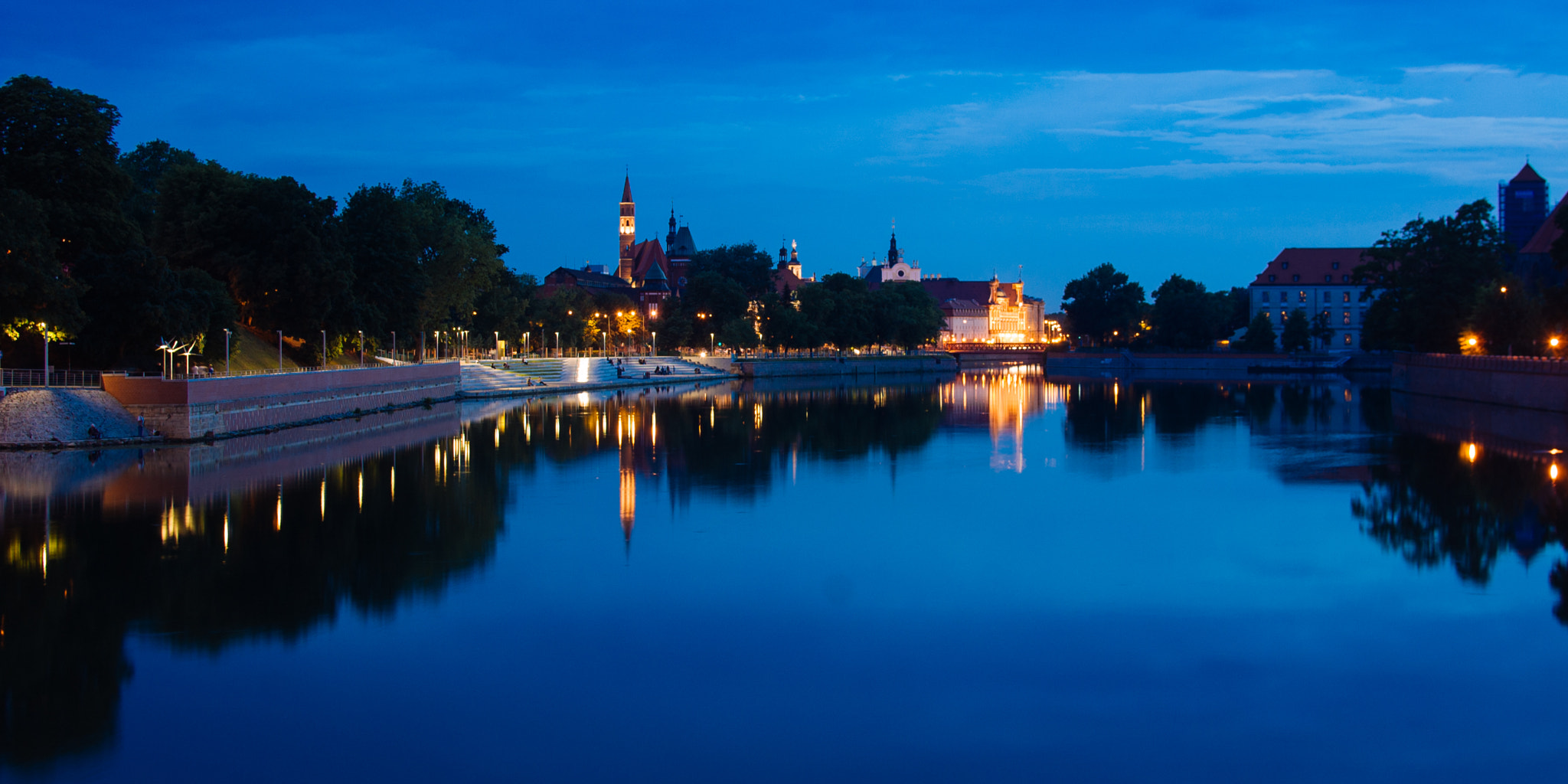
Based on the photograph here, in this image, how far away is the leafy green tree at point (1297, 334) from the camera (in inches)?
3954

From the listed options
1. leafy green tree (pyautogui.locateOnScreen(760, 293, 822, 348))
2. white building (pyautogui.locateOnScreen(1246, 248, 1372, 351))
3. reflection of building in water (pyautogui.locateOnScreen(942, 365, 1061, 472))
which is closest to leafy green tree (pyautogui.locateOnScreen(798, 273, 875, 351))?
leafy green tree (pyautogui.locateOnScreen(760, 293, 822, 348))

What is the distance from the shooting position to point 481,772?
31.3 ft

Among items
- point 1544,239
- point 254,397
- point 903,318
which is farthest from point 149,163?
point 1544,239

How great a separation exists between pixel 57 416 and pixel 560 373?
4288cm

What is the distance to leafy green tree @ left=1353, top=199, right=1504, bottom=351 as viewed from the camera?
61.9m

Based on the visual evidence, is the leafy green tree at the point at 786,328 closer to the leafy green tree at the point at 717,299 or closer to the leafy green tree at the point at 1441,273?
the leafy green tree at the point at 717,299

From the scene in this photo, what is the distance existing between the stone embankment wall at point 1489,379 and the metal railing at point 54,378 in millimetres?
45007

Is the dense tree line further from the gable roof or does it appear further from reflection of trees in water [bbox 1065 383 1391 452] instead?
the gable roof

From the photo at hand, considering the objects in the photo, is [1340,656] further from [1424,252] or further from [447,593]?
[1424,252]

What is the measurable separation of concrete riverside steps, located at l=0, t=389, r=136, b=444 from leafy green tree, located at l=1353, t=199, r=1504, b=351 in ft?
184

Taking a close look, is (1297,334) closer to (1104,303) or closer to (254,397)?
(1104,303)

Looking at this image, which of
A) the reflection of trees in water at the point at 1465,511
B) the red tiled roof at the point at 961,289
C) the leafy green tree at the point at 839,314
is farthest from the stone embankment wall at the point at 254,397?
the red tiled roof at the point at 961,289

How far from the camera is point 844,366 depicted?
334 feet

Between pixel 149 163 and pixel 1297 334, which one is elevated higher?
pixel 149 163
